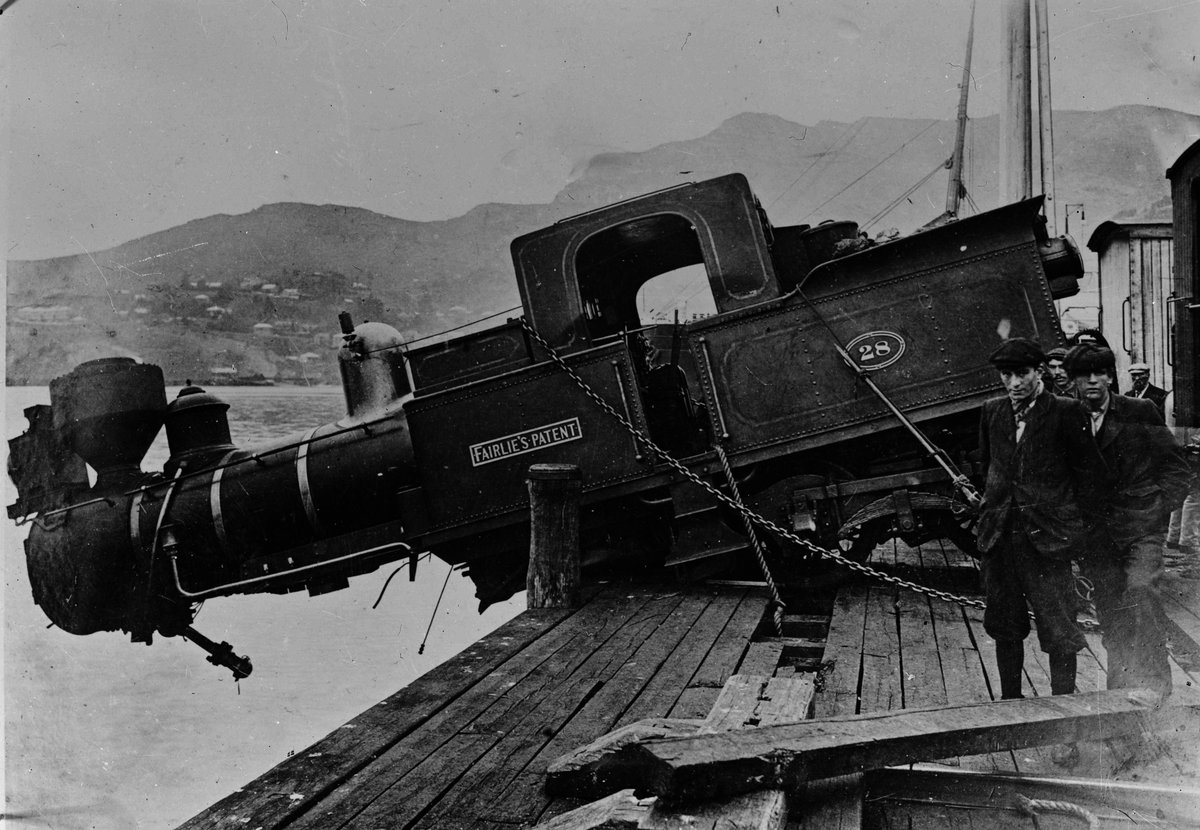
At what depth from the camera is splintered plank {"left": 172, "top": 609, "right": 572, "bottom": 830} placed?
2.65 meters

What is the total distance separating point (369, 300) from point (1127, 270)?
12502 mm

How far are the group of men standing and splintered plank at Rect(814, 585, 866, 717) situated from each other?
0.64 metres

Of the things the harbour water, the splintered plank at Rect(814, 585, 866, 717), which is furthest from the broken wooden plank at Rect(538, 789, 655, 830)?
the harbour water

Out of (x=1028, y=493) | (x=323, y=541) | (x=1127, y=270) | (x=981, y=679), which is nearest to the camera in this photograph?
(x=1028, y=493)

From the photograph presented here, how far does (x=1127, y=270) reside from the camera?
9617 millimetres

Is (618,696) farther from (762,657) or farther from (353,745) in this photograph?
(353,745)

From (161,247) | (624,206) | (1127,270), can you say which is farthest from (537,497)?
(1127,270)

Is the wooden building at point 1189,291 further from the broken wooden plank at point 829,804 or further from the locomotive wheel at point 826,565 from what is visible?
the broken wooden plank at point 829,804

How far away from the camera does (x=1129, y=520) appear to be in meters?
3.35

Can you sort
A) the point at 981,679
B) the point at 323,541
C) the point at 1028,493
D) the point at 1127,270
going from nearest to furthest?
the point at 1028,493, the point at 981,679, the point at 323,541, the point at 1127,270

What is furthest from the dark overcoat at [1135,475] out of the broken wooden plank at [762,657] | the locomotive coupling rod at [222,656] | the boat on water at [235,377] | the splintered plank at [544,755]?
the boat on water at [235,377]

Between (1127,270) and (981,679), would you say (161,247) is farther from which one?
(1127,270)

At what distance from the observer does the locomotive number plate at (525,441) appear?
6334 millimetres

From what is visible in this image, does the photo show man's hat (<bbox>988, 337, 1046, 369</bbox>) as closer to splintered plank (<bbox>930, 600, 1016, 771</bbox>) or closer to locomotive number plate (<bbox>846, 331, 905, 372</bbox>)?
splintered plank (<bbox>930, 600, 1016, 771</bbox>)
